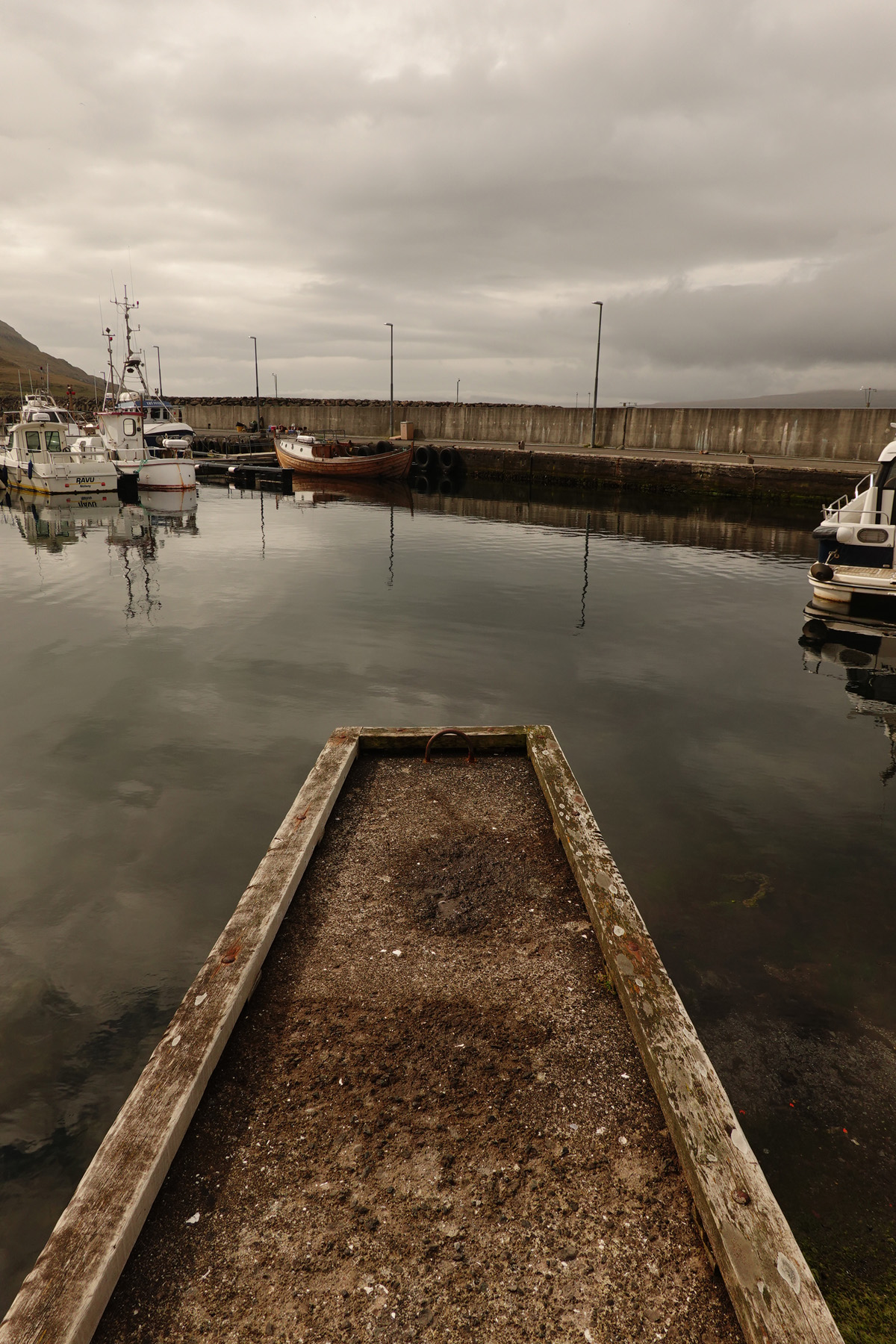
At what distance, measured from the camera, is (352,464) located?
4509cm

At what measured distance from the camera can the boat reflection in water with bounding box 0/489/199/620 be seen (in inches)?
758

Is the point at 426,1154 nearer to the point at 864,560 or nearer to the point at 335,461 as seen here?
the point at 864,560

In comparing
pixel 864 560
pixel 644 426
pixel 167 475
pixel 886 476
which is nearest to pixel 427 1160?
pixel 864 560

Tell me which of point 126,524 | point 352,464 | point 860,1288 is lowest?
point 860,1288

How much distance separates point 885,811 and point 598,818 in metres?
3.26

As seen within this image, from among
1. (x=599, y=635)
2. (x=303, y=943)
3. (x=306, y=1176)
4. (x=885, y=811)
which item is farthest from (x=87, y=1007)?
(x=599, y=635)

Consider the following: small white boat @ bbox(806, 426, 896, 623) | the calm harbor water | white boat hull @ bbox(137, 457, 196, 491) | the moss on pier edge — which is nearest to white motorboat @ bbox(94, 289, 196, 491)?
white boat hull @ bbox(137, 457, 196, 491)

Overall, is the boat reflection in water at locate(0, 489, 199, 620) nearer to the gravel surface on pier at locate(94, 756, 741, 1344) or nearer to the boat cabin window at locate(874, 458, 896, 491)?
the gravel surface on pier at locate(94, 756, 741, 1344)

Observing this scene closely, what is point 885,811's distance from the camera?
7926 mm

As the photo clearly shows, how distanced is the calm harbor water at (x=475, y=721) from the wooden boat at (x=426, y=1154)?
1.12 metres

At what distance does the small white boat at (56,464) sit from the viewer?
33844 millimetres

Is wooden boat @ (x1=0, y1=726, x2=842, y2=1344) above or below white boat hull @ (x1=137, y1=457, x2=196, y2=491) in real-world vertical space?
below

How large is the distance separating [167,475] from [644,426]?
2899cm

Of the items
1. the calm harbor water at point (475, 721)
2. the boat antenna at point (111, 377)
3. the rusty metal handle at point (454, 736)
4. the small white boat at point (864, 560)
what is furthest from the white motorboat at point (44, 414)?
the rusty metal handle at point (454, 736)
